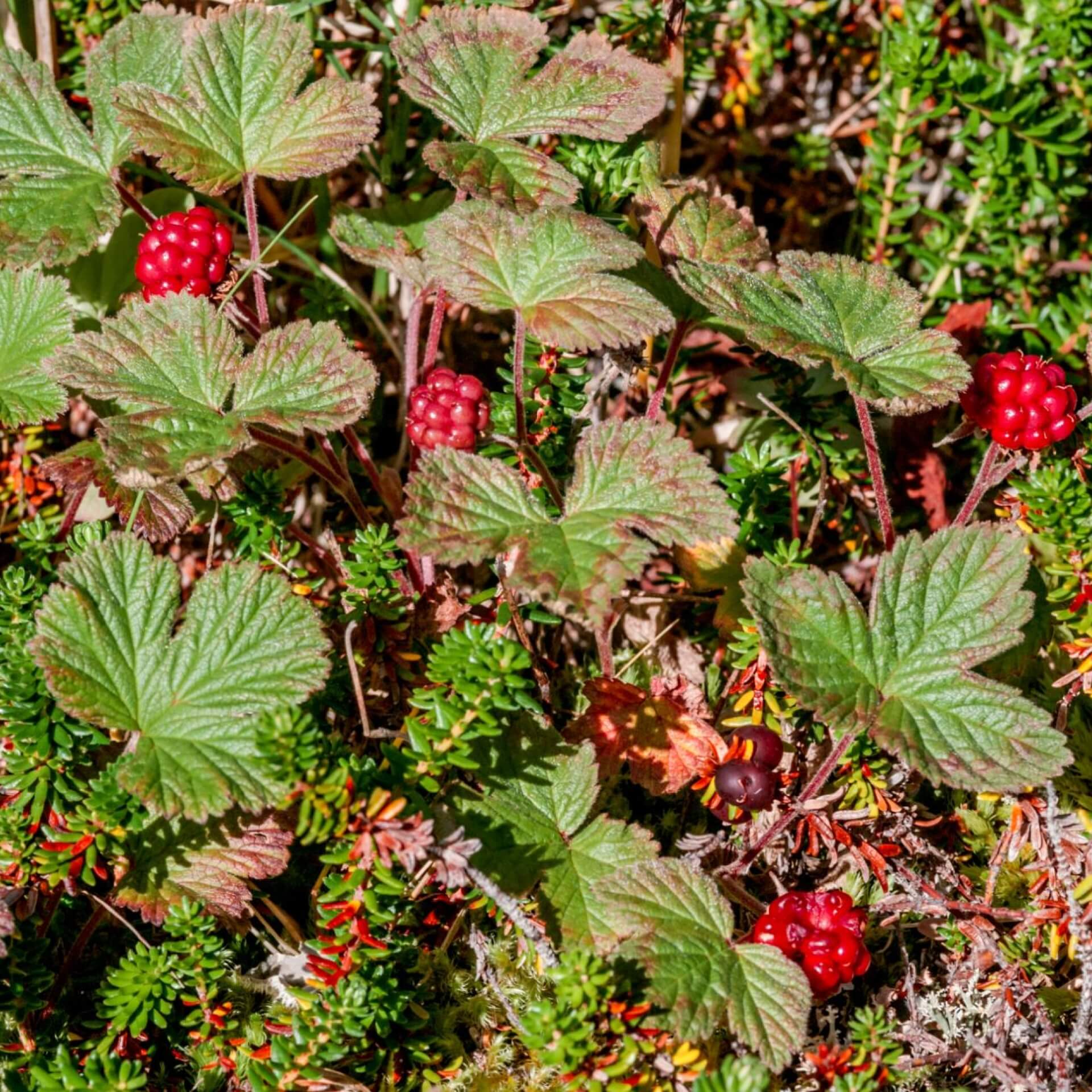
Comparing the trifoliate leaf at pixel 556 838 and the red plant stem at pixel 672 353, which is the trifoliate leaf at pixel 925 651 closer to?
the trifoliate leaf at pixel 556 838

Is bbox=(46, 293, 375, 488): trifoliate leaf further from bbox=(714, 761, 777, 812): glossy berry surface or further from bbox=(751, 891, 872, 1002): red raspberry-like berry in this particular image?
bbox=(751, 891, 872, 1002): red raspberry-like berry

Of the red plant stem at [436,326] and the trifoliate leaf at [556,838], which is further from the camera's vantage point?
the red plant stem at [436,326]

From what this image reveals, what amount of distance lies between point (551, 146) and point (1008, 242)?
119 cm

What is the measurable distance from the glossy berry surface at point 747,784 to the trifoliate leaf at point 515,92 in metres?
1.06

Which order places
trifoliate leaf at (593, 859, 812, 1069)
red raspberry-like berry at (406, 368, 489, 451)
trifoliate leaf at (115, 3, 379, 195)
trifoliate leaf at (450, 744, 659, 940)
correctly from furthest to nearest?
trifoliate leaf at (115, 3, 379, 195), red raspberry-like berry at (406, 368, 489, 451), trifoliate leaf at (450, 744, 659, 940), trifoliate leaf at (593, 859, 812, 1069)

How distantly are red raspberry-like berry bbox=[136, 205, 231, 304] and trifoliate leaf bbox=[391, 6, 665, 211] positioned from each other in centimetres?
45

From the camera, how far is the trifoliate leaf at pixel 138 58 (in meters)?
2.38

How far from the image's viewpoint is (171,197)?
2.79 metres

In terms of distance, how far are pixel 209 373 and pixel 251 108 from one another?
24.3 inches

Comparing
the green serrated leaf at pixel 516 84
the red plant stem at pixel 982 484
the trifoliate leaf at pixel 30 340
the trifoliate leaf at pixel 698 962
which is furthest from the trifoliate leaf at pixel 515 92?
the trifoliate leaf at pixel 698 962

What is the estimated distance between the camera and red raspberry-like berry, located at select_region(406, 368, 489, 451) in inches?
77.6

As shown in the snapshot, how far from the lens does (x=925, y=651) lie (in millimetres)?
1904

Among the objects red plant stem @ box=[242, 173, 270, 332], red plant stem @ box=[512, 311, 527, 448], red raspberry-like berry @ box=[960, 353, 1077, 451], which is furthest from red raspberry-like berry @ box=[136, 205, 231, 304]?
red raspberry-like berry @ box=[960, 353, 1077, 451]

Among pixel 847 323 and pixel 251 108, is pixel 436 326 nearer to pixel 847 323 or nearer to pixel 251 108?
pixel 251 108
